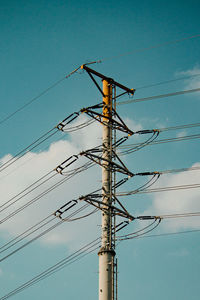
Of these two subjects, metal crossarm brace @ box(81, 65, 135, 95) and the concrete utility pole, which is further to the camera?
metal crossarm brace @ box(81, 65, 135, 95)

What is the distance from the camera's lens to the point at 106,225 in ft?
94.0

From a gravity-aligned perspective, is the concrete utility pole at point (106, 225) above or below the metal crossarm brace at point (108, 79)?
below

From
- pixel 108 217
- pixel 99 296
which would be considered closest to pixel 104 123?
pixel 108 217

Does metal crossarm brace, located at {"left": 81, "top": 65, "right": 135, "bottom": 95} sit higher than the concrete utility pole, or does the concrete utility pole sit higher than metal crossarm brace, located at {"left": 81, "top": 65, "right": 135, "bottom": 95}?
metal crossarm brace, located at {"left": 81, "top": 65, "right": 135, "bottom": 95}

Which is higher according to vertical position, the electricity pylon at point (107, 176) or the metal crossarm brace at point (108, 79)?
the metal crossarm brace at point (108, 79)

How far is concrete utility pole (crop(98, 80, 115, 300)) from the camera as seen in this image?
2694 centimetres

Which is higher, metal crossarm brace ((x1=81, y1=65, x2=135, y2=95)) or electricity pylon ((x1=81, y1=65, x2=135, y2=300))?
metal crossarm brace ((x1=81, y1=65, x2=135, y2=95))

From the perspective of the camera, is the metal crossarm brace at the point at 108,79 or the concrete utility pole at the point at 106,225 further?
the metal crossarm brace at the point at 108,79

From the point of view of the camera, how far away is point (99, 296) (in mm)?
26797

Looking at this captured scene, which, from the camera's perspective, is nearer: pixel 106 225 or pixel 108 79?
pixel 106 225

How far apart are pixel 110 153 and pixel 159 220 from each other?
18.1 feet

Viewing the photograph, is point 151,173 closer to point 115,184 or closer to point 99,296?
point 115,184

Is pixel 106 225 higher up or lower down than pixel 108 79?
lower down

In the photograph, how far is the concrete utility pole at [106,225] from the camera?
26938 mm
